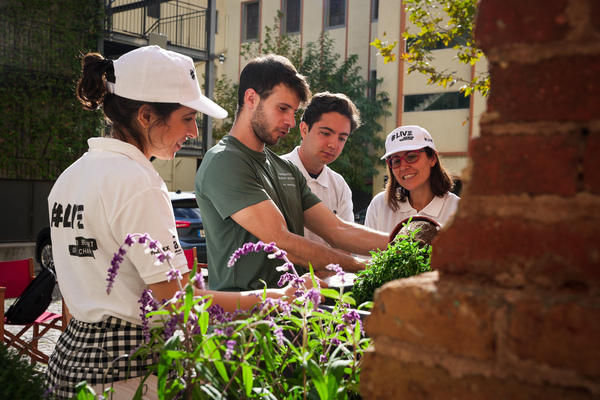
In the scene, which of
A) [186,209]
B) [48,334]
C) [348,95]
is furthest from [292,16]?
[48,334]

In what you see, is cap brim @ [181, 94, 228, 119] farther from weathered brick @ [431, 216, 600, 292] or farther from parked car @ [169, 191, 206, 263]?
parked car @ [169, 191, 206, 263]

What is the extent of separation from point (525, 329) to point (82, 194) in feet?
4.84

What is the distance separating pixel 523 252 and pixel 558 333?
147mm

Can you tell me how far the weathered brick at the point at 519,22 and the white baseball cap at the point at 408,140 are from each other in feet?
10.0

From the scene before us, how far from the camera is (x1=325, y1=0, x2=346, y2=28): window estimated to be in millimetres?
28906

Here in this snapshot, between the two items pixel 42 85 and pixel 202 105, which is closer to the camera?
pixel 202 105

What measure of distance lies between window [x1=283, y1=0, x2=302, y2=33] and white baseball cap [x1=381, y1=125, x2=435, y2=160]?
2662 cm

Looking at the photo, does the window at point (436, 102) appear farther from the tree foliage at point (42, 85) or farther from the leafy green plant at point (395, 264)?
the leafy green plant at point (395, 264)

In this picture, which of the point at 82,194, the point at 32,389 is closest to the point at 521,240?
the point at 32,389

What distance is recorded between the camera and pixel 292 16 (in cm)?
3003

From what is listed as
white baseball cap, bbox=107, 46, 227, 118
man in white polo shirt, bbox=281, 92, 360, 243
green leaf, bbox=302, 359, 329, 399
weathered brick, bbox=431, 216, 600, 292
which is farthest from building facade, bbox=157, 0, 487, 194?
weathered brick, bbox=431, 216, 600, 292

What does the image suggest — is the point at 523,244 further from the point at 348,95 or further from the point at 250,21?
the point at 250,21

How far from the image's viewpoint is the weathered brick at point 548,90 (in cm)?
98

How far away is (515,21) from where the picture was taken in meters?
1.06
